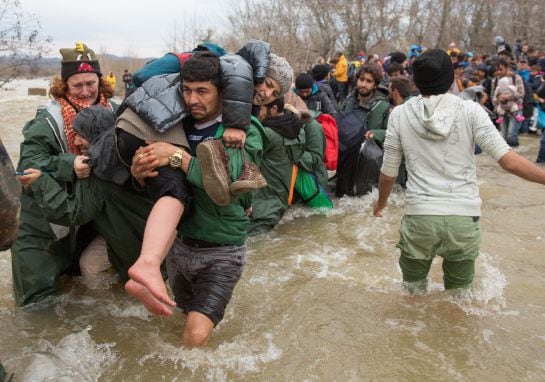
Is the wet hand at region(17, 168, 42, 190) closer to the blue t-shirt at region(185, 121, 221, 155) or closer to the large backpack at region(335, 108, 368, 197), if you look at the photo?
the blue t-shirt at region(185, 121, 221, 155)

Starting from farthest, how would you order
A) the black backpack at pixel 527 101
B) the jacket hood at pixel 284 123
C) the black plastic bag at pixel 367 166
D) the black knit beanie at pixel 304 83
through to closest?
1. the black backpack at pixel 527 101
2. the black knit beanie at pixel 304 83
3. the black plastic bag at pixel 367 166
4. the jacket hood at pixel 284 123

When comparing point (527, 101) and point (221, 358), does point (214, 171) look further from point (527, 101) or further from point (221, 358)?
point (527, 101)

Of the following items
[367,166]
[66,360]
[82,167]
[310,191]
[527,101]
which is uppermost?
[527,101]

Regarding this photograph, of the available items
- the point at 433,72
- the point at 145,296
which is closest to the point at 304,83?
the point at 433,72

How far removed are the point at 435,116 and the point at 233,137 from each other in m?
1.30

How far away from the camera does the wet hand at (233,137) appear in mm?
2660

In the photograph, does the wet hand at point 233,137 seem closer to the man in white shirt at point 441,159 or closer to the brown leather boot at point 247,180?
the brown leather boot at point 247,180

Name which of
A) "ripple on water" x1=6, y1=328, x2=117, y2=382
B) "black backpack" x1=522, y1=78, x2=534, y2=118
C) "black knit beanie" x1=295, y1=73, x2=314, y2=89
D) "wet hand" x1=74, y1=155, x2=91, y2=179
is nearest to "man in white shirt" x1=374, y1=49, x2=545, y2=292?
"wet hand" x1=74, y1=155, x2=91, y2=179

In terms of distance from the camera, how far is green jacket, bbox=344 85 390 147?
22.1 ft

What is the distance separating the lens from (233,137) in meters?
2.66

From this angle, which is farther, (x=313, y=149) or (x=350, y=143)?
(x=350, y=143)

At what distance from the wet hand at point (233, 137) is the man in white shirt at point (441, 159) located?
1214mm

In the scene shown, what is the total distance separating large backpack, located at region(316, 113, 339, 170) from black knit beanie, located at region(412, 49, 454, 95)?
132 inches

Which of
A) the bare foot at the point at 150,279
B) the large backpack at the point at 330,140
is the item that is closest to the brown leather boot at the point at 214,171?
the bare foot at the point at 150,279
